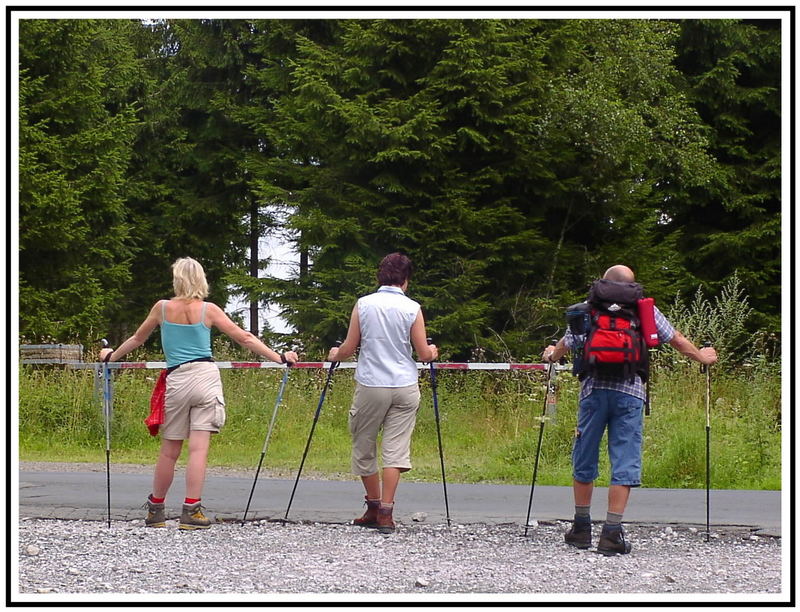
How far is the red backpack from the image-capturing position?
7.50 meters

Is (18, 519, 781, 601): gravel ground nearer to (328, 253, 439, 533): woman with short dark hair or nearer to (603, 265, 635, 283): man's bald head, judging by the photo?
(328, 253, 439, 533): woman with short dark hair

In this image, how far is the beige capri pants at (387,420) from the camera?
8.34 metres

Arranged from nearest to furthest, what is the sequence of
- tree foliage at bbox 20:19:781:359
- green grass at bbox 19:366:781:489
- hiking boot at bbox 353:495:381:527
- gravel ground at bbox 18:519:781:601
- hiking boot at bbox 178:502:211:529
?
gravel ground at bbox 18:519:781:601 → hiking boot at bbox 178:502:211:529 → hiking boot at bbox 353:495:381:527 → green grass at bbox 19:366:781:489 → tree foliage at bbox 20:19:781:359

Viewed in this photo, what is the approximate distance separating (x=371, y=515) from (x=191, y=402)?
4.92ft

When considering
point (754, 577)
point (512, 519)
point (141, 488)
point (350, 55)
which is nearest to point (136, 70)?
point (350, 55)

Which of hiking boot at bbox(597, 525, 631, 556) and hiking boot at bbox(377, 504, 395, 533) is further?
hiking boot at bbox(377, 504, 395, 533)

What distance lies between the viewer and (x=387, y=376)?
27.3 ft

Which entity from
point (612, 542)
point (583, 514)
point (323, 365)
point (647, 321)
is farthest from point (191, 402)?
point (323, 365)

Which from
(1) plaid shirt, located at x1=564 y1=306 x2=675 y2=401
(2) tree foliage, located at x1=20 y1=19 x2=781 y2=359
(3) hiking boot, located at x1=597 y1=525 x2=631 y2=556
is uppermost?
(2) tree foliage, located at x1=20 y1=19 x2=781 y2=359

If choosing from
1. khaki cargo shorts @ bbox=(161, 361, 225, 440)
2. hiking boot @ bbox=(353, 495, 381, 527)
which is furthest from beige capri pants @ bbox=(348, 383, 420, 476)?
khaki cargo shorts @ bbox=(161, 361, 225, 440)

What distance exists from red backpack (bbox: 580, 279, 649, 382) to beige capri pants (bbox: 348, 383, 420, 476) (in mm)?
1406

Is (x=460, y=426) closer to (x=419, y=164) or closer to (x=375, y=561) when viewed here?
(x=419, y=164)

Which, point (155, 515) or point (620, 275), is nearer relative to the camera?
point (620, 275)

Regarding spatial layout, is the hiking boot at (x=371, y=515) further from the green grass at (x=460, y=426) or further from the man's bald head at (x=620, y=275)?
the green grass at (x=460, y=426)
